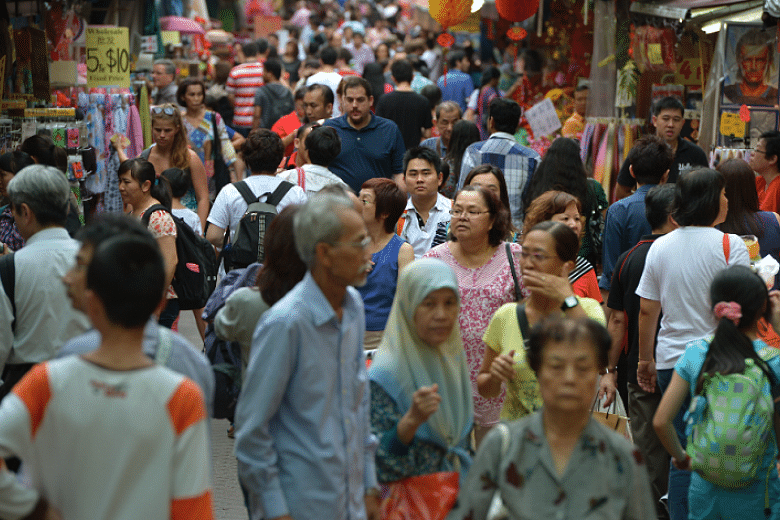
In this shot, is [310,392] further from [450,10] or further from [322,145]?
[450,10]

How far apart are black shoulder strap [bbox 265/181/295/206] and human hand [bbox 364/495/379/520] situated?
3320 mm

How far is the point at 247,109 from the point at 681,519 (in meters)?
9.80

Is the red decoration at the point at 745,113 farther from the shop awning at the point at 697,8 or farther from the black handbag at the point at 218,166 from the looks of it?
the black handbag at the point at 218,166

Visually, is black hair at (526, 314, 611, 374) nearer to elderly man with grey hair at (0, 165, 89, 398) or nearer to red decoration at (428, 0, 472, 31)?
elderly man with grey hair at (0, 165, 89, 398)

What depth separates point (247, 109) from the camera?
13.1 meters

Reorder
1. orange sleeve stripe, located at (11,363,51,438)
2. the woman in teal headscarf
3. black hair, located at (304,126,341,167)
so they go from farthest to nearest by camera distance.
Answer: black hair, located at (304,126,341,167) < the woman in teal headscarf < orange sleeve stripe, located at (11,363,51,438)

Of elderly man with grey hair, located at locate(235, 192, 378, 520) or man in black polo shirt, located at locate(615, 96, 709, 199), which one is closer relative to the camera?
elderly man with grey hair, located at locate(235, 192, 378, 520)

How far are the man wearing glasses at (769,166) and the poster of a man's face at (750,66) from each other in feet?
Answer: 5.59

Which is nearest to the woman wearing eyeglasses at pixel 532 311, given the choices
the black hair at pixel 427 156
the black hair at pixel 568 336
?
the black hair at pixel 568 336

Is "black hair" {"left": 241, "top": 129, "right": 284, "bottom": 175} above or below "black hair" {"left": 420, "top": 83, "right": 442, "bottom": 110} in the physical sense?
below

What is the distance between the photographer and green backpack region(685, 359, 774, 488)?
3676 millimetres

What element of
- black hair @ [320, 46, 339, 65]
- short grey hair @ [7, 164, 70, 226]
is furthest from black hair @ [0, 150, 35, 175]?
black hair @ [320, 46, 339, 65]

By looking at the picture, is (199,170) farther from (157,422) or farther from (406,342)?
(157,422)

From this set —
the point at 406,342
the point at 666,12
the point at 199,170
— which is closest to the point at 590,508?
the point at 406,342
